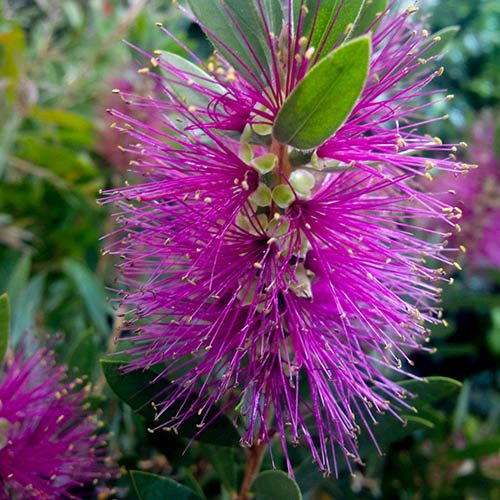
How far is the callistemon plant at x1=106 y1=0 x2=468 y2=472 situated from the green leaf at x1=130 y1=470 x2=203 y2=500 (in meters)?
0.08

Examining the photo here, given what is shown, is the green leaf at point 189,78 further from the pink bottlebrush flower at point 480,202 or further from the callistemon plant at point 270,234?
the pink bottlebrush flower at point 480,202

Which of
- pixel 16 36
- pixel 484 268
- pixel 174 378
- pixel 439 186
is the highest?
pixel 16 36

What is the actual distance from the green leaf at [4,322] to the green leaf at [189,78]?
401mm

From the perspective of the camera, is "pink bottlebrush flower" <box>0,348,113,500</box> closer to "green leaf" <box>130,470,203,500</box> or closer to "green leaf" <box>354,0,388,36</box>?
"green leaf" <box>130,470,203,500</box>

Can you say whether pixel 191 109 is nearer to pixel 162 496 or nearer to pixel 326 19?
pixel 326 19

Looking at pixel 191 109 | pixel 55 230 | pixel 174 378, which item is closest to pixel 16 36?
pixel 55 230

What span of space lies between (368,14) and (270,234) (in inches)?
13.7

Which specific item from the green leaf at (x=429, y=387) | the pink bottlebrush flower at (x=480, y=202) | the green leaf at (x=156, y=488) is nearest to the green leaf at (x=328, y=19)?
the green leaf at (x=429, y=387)

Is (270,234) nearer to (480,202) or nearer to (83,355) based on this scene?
(83,355)

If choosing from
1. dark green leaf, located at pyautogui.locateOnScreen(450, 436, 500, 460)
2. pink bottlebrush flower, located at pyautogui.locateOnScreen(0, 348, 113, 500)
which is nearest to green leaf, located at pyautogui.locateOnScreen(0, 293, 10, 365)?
pink bottlebrush flower, located at pyautogui.locateOnScreen(0, 348, 113, 500)

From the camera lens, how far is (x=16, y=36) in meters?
1.92

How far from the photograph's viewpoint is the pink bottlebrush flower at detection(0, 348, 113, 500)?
0.91 m

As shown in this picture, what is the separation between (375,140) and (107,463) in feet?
2.32

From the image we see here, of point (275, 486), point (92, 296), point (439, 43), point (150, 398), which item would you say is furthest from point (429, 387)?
point (92, 296)
